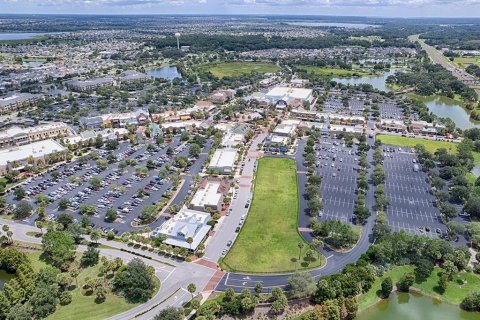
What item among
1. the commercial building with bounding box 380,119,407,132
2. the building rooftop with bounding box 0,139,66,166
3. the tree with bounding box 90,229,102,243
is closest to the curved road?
the tree with bounding box 90,229,102,243

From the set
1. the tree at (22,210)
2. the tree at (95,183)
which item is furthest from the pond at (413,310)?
the tree at (22,210)

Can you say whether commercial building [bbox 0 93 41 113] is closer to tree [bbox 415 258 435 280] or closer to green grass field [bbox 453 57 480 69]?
tree [bbox 415 258 435 280]

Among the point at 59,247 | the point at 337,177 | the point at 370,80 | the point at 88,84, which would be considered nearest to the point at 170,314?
the point at 59,247

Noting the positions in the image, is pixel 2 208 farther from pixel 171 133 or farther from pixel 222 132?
pixel 222 132

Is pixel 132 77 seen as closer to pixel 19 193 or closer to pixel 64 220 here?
pixel 19 193

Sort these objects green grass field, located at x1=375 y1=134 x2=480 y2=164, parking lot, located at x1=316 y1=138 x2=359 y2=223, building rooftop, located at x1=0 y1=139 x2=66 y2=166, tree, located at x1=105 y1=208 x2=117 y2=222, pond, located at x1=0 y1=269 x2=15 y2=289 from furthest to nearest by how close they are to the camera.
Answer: green grass field, located at x1=375 y1=134 x2=480 y2=164, building rooftop, located at x1=0 y1=139 x2=66 y2=166, parking lot, located at x1=316 y1=138 x2=359 y2=223, tree, located at x1=105 y1=208 x2=117 y2=222, pond, located at x1=0 y1=269 x2=15 y2=289

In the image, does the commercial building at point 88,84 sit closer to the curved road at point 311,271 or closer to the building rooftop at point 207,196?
the building rooftop at point 207,196

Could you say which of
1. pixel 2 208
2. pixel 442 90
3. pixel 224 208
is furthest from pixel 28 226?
pixel 442 90
